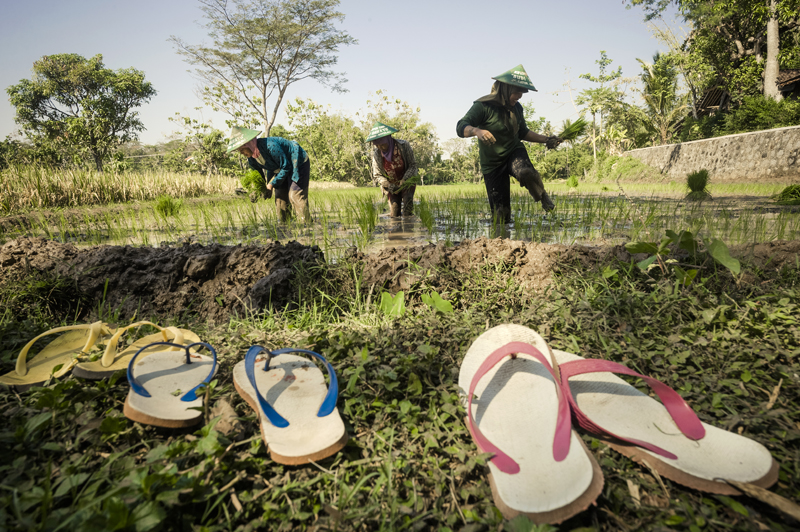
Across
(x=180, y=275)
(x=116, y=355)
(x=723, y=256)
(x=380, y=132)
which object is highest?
(x=380, y=132)

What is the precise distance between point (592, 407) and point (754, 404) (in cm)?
45

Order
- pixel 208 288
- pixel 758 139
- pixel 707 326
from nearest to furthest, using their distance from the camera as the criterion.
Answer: pixel 707 326, pixel 208 288, pixel 758 139

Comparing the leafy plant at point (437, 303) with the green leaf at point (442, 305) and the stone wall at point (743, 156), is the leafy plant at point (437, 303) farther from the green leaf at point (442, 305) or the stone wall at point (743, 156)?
the stone wall at point (743, 156)

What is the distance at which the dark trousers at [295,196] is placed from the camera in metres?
4.83

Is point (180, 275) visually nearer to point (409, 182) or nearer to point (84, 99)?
point (409, 182)

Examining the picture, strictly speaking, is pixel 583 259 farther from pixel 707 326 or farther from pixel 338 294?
pixel 338 294

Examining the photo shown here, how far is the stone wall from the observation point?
8.41 m

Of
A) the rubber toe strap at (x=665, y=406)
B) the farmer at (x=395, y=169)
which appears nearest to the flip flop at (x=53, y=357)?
the rubber toe strap at (x=665, y=406)

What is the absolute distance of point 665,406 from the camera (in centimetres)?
98

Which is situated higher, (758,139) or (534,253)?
(758,139)

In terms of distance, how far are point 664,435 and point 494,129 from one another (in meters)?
3.56

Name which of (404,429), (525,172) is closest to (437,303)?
(404,429)

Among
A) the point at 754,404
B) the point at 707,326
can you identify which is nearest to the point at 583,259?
the point at 707,326

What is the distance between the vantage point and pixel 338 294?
2.03m
